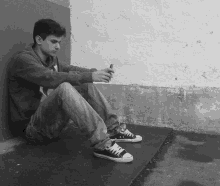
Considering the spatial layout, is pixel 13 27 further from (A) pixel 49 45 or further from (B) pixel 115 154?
(B) pixel 115 154

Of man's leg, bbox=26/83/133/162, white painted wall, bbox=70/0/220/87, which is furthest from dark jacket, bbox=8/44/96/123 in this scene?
white painted wall, bbox=70/0/220/87

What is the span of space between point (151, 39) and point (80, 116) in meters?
1.61

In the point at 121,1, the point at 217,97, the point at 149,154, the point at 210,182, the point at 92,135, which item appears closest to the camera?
the point at 210,182

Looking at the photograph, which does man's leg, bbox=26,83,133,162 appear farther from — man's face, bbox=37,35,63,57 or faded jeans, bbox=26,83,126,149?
man's face, bbox=37,35,63,57

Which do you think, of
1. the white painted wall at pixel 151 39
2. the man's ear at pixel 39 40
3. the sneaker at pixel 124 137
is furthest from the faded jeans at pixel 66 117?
the white painted wall at pixel 151 39

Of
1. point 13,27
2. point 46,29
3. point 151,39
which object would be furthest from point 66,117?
point 151,39

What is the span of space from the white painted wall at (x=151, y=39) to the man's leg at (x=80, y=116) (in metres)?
1.36

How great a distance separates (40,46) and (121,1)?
53.0 inches

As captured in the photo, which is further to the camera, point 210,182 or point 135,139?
point 135,139

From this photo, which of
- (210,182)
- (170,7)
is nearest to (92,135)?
(210,182)

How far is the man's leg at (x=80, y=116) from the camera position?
2029mm

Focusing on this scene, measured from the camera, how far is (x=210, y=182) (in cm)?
184

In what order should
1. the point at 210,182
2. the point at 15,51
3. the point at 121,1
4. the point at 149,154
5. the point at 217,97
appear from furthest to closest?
the point at 121,1, the point at 217,97, the point at 15,51, the point at 149,154, the point at 210,182

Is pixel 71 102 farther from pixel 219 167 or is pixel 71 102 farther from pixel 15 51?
pixel 219 167
